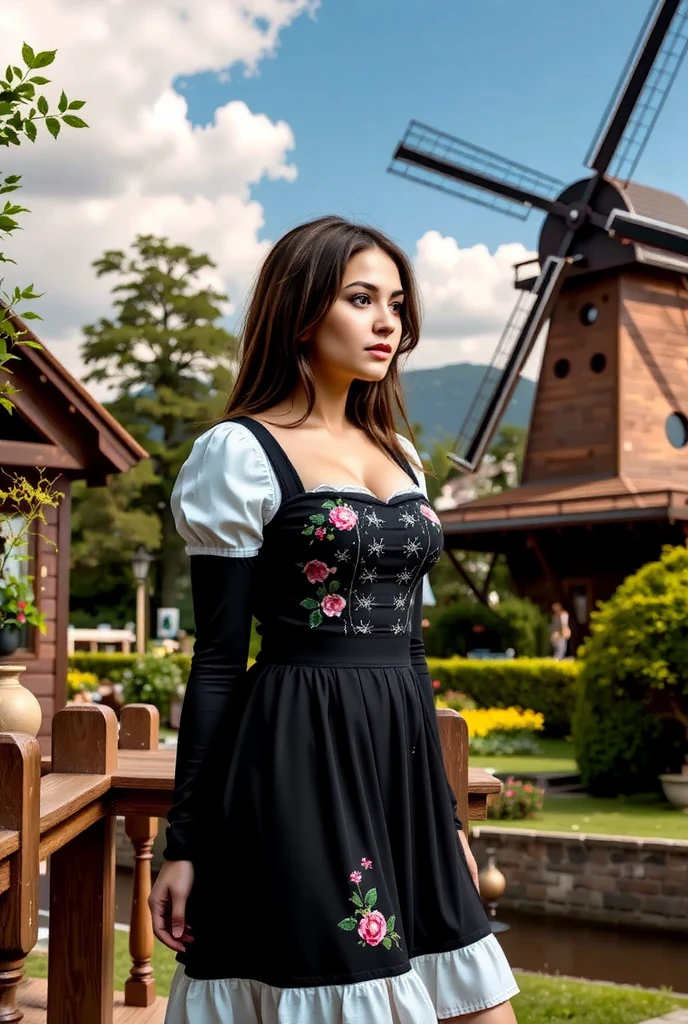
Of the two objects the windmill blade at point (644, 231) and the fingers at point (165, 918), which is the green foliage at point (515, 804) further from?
the windmill blade at point (644, 231)

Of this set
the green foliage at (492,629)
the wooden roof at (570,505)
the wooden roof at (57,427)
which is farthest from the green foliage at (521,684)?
the wooden roof at (57,427)

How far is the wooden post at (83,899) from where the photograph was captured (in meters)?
2.99

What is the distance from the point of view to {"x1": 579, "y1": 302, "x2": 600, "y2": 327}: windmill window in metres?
22.0

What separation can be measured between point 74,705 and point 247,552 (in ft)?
3.07

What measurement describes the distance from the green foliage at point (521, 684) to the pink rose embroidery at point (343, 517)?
16064mm

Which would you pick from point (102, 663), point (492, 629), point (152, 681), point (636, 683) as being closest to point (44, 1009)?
point (636, 683)

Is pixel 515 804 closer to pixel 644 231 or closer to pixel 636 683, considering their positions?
pixel 636 683

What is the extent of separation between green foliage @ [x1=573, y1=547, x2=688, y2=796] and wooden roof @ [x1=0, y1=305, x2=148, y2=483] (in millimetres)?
4858

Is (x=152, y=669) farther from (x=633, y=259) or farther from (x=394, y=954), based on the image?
(x=394, y=954)

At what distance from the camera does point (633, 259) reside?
20.9 m

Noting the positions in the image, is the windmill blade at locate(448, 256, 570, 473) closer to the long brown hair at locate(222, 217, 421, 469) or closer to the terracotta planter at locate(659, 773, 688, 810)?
the terracotta planter at locate(659, 773, 688, 810)

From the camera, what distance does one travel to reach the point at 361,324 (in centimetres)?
244

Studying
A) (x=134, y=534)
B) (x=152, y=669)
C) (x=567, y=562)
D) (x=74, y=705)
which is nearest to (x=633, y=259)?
(x=567, y=562)

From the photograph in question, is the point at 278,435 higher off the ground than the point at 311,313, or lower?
lower
